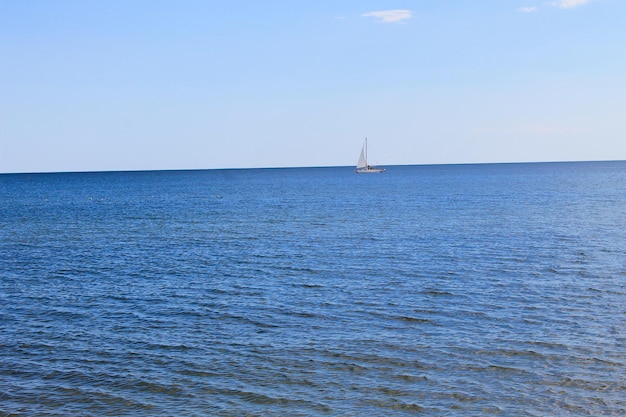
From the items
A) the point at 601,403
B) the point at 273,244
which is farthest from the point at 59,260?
the point at 601,403

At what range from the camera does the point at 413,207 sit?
88875 millimetres

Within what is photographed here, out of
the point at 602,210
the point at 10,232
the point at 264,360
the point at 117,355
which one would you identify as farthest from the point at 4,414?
the point at 602,210

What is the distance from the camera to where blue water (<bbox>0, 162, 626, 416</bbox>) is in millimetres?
19141

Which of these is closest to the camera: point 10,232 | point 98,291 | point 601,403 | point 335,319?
point 601,403

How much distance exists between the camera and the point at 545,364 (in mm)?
21359

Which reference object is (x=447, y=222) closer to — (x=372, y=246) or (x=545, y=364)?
(x=372, y=246)

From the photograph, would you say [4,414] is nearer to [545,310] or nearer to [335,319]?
[335,319]

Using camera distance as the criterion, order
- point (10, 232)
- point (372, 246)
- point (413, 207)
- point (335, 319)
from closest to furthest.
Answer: point (335, 319)
point (372, 246)
point (10, 232)
point (413, 207)

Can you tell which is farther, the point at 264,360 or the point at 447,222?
the point at 447,222

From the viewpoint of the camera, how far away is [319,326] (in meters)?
26.3

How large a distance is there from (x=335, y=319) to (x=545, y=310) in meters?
9.31

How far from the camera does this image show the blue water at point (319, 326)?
1914cm

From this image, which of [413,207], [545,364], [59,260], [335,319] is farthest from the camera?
[413,207]

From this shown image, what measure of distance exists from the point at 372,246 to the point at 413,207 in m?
40.5
